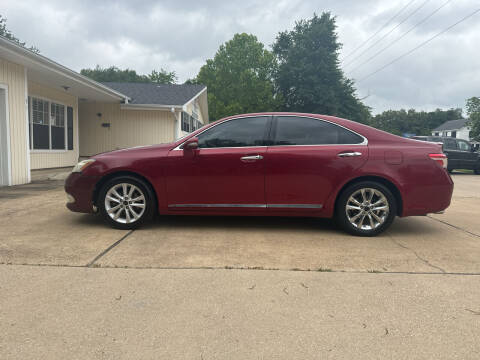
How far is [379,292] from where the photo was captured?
2797mm

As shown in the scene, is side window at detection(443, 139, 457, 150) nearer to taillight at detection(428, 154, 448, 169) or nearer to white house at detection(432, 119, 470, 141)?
taillight at detection(428, 154, 448, 169)

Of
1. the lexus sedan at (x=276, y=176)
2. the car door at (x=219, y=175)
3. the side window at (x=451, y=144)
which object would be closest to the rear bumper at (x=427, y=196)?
the lexus sedan at (x=276, y=176)

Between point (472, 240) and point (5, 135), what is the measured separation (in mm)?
9830

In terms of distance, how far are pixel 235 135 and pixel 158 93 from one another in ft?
49.2

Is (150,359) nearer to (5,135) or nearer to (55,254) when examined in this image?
(55,254)

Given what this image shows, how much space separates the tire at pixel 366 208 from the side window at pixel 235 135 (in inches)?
52.4

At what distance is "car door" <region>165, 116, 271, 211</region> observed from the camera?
4.42m

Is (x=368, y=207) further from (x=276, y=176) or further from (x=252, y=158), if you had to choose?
(x=252, y=158)

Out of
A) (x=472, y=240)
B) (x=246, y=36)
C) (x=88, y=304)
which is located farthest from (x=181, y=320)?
(x=246, y=36)

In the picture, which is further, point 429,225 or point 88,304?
point 429,225

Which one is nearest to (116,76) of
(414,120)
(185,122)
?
(185,122)

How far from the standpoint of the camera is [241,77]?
46.0m

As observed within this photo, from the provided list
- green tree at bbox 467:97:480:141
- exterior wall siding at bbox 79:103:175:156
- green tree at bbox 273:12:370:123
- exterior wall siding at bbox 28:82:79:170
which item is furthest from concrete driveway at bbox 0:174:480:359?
green tree at bbox 273:12:370:123

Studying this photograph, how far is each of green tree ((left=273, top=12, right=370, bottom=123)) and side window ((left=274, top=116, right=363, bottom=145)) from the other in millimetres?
34840
